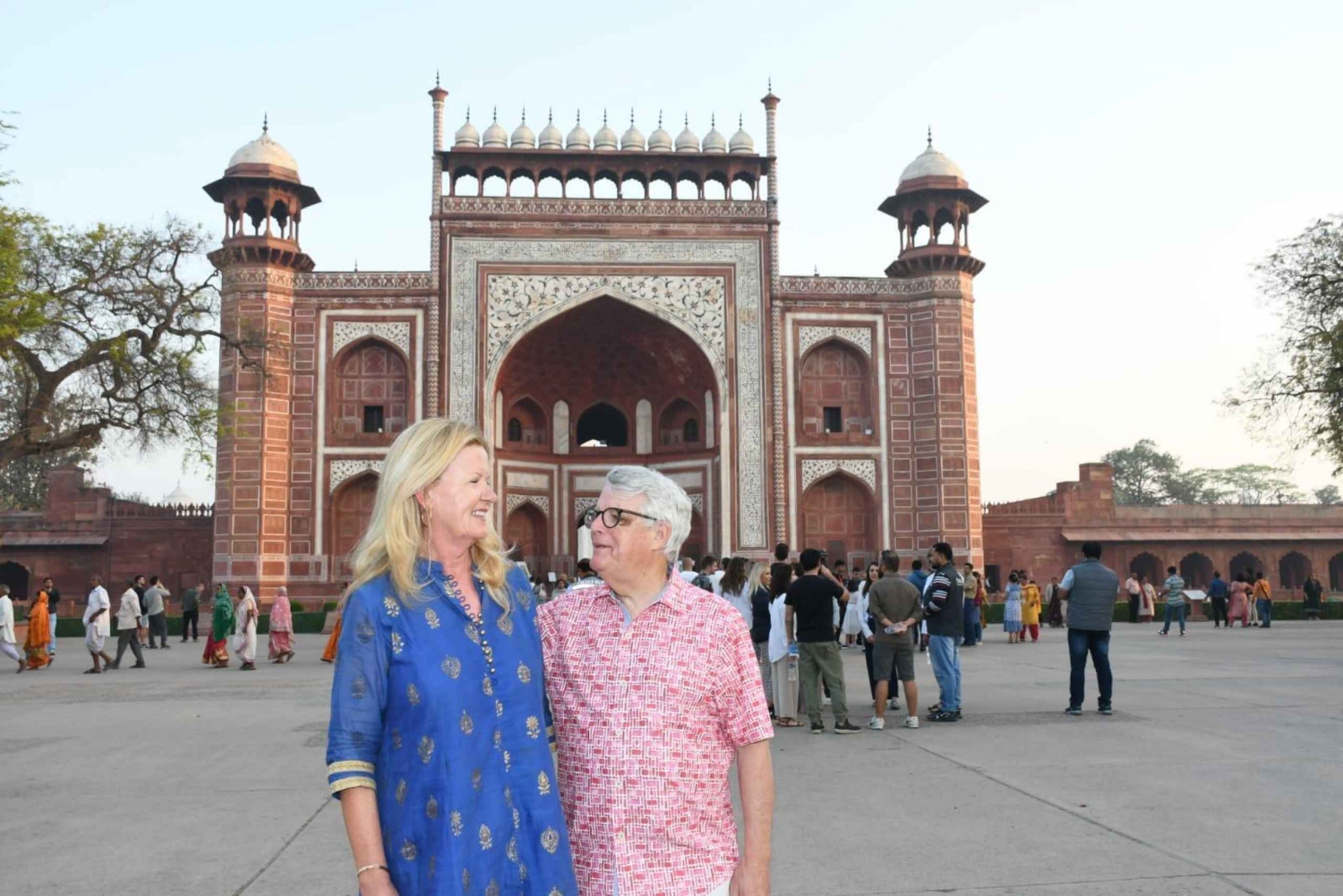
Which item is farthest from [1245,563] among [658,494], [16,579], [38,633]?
[658,494]

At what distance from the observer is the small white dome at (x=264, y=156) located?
26859 mm

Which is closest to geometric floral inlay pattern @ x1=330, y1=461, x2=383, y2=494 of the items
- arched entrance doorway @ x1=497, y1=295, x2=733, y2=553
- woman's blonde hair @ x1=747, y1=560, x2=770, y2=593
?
arched entrance doorway @ x1=497, y1=295, x2=733, y2=553

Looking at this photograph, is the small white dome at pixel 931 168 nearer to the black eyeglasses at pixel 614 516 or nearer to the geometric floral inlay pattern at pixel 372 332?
the geometric floral inlay pattern at pixel 372 332

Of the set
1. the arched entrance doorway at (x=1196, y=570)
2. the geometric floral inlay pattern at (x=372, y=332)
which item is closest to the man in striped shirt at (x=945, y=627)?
the geometric floral inlay pattern at (x=372, y=332)

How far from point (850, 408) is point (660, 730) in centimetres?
2604

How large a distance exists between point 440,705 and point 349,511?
25809 millimetres

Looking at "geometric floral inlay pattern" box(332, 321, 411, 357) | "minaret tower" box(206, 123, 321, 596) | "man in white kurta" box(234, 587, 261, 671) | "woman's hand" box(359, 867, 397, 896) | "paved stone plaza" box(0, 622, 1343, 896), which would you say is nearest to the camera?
"woman's hand" box(359, 867, 397, 896)

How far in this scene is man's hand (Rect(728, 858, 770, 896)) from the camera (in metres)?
2.35

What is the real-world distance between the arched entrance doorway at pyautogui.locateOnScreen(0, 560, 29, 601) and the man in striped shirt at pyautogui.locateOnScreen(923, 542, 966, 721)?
1158 inches

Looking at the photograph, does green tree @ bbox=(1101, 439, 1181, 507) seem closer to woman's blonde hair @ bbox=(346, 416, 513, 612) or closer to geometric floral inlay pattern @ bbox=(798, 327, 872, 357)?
geometric floral inlay pattern @ bbox=(798, 327, 872, 357)

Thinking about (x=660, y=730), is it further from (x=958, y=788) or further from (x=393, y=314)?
(x=393, y=314)

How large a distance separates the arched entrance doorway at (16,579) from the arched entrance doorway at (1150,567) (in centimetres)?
3059

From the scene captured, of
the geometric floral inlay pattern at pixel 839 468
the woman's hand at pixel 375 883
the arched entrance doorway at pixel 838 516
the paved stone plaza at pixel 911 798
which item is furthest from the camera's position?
the arched entrance doorway at pixel 838 516

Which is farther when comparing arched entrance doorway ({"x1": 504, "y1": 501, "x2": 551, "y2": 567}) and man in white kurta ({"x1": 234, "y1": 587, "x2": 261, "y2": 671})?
arched entrance doorway ({"x1": 504, "y1": 501, "x2": 551, "y2": 567})
